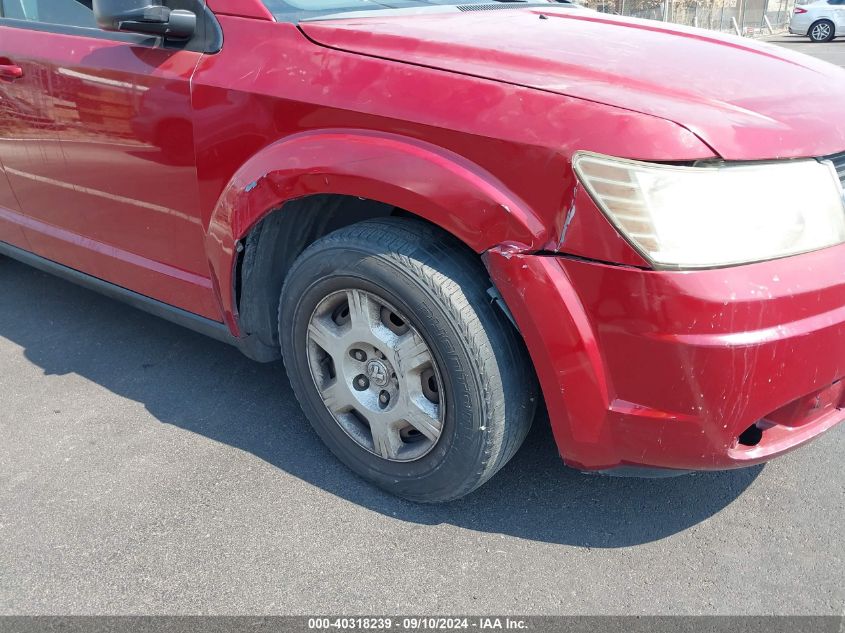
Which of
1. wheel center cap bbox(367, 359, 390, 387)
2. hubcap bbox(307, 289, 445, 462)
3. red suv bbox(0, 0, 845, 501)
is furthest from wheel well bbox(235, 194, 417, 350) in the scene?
wheel center cap bbox(367, 359, 390, 387)

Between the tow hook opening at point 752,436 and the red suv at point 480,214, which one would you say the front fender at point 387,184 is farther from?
the tow hook opening at point 752,436

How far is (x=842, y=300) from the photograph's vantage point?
1.81 metres

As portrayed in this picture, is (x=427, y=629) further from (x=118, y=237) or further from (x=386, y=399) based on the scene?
(x=118, y=237)

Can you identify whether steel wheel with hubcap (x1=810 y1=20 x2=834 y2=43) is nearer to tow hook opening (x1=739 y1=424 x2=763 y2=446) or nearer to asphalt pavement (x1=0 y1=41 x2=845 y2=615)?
asphalt pavement (x1=0 y1=41 x2=845 y2=615)

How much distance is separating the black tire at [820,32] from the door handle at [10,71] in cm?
2175

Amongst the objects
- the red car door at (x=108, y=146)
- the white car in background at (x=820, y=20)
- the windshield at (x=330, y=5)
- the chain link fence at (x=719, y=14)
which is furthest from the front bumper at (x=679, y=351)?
the chain link fence at (x=719, y=14)

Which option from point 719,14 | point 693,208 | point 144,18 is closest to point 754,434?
point 693,208

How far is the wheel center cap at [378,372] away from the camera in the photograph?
2234 mm

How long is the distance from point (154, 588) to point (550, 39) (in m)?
1.93

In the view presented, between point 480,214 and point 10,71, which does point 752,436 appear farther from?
point 10,71

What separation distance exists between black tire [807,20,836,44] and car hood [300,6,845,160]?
68.0 feet

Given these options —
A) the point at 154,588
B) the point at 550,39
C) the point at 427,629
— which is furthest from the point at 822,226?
the point at 154,588

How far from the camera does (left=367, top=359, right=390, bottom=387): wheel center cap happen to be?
2.23 metres

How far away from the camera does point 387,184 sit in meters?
1.94
